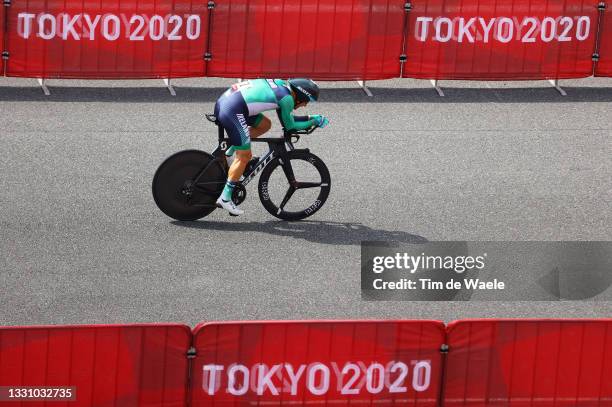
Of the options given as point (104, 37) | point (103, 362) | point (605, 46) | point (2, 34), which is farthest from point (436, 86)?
point (103, 362)

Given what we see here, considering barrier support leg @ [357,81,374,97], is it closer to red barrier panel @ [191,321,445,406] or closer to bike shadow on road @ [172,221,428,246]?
bike shadow on road @ [172,221,428,246]

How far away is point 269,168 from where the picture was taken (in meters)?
15.4

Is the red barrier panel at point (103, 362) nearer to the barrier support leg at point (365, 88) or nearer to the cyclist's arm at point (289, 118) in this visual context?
the cyclist's arm at point (289, 118)

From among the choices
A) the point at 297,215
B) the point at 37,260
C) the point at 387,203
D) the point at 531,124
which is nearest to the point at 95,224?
the point at 37,260

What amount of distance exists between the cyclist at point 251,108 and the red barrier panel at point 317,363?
3.82 m

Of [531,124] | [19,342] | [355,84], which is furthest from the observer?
[355,84]

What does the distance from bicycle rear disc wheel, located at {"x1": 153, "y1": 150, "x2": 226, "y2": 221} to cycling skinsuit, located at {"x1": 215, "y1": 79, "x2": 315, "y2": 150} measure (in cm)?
42

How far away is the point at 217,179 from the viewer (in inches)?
607

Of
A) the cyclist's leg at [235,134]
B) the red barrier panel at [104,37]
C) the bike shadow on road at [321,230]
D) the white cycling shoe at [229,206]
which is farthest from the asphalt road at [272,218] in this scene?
the cyclist's leg at [235,134]

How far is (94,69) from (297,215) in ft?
15.5

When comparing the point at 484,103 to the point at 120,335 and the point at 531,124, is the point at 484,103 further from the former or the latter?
the point at 120,335

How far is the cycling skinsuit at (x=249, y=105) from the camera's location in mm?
15023

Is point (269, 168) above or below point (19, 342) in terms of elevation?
above

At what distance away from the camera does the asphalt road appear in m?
14.1
